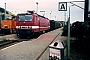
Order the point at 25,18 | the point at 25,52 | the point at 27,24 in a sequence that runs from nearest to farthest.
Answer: the point at 25,52 → the point at 27,24 → the point at 25,18

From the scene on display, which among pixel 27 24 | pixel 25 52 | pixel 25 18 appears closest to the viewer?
pixel 25 52

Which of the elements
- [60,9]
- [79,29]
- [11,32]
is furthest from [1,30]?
[60,9]

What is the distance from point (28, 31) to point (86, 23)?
1284 centimetres

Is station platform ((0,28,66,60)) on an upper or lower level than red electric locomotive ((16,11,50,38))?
lower

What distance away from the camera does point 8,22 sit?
3534 cm

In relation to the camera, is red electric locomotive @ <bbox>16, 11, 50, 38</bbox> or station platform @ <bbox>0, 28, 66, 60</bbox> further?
red electric locomotive @ <bbox>16, 11, 50, 38</bbox>

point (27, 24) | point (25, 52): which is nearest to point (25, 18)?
point (27, 24)

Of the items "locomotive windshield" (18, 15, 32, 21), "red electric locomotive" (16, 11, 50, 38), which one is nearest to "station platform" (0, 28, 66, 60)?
"red electric locomotive" (16, 11, 50, 38)

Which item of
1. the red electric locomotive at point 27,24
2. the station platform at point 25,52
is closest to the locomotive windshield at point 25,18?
the red electric locomotive at point 27,24

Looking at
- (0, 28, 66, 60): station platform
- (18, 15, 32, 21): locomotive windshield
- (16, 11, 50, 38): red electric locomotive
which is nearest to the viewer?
(0, 28, 66, 60): station platform

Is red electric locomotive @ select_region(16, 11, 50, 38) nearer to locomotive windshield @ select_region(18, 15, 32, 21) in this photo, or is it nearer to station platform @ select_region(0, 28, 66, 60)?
locomotive windshield @ select_region(18, 15, 32, 21)

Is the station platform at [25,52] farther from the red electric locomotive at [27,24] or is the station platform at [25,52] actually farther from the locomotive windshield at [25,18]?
the locomotive windshield at [25,18]

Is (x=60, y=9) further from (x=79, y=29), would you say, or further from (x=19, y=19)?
(x=19, y=19)

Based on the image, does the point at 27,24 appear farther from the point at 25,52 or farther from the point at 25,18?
the point at 25,52
